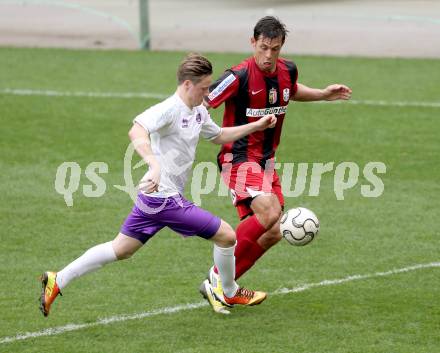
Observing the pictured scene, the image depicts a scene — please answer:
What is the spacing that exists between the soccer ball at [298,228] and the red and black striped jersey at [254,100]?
61 cm

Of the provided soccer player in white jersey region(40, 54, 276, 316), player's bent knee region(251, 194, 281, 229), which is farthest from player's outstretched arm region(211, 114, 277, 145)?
player's bent knee region(251, 194, 281, 229)

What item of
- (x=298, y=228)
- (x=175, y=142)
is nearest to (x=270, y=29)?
(x=175, y=142)

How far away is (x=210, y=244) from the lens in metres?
9.96

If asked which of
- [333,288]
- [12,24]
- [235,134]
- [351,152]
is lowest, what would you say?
[12,24]

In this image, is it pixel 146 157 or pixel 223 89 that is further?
pixel 223 89

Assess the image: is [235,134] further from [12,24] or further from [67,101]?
[12,24]

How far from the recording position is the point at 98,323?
7840mm

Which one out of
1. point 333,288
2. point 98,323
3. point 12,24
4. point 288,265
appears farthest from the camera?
point 12,24

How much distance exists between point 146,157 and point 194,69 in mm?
769

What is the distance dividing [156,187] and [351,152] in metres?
6.60

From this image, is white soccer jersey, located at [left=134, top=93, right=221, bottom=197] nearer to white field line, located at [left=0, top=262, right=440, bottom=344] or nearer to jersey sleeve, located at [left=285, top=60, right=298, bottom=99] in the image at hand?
white field line, located at [left=0, top=262, right=440, bottom=344]

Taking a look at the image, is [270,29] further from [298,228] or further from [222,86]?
[298,228]

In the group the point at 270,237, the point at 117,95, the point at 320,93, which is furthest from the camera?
the point at 117,95

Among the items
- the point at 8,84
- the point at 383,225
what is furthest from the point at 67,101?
the point at 383,225
